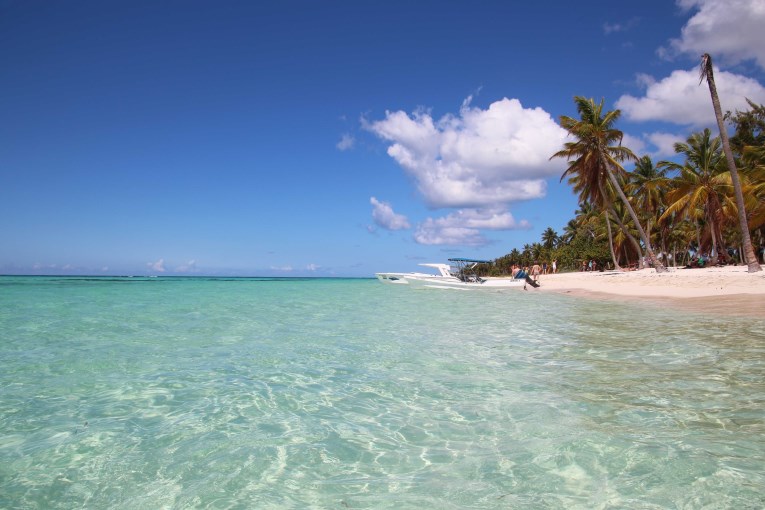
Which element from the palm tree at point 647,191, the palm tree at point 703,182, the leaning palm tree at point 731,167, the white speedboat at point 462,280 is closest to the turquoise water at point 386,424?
the leaning palm tree at point 731,167

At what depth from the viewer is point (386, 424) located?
4.50 metres

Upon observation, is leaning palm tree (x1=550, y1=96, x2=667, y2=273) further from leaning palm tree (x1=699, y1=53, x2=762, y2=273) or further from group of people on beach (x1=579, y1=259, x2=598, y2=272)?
group of people on beach (x1=579, y1=259, x2=598, y2=272)

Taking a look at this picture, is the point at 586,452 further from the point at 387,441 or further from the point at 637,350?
the point at 637,350

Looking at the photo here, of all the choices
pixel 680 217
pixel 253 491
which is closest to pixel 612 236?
pixel 680 217

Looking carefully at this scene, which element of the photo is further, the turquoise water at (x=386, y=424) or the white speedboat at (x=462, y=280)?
the white speedboat at (x=462, y=280)

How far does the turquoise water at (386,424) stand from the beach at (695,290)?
7839 millimetres

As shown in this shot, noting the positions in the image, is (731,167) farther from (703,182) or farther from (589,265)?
(589,265)

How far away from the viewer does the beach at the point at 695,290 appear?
50.9 feet

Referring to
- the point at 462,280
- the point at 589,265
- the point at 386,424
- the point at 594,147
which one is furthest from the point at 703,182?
the point at 386,424

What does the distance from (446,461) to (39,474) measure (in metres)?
3.16

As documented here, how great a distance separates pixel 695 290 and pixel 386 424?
74.7 feet

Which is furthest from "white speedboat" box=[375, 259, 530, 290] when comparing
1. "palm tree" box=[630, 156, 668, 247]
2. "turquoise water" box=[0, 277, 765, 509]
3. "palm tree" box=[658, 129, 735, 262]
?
"turquoise water" box=[0, 277, 765, 509]

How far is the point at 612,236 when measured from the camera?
55.2 metres

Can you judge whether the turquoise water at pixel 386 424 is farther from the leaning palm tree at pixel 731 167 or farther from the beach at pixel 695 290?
the leaning palm tree at pixel 731 167
